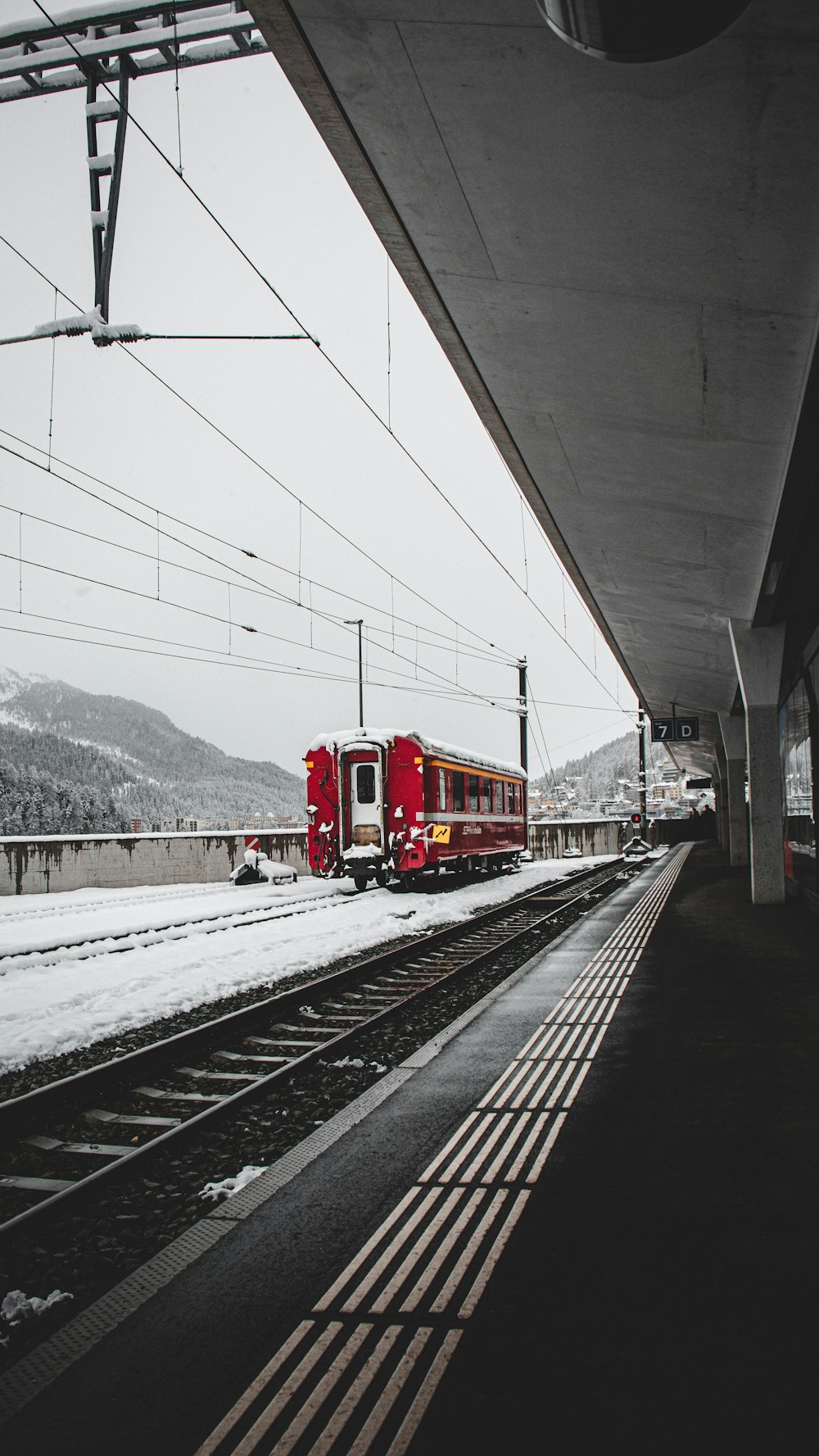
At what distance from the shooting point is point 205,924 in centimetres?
1464

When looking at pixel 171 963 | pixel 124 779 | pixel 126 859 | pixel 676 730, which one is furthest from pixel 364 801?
pixel 124 779

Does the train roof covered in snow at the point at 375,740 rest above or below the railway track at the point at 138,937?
above

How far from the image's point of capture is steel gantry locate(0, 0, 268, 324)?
844cm

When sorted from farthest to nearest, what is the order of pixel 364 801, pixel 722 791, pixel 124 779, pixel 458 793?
pixel 124 779, pixel 722 791, pixel 458 793, pixel 364 801

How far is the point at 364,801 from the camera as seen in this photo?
20.3 metres

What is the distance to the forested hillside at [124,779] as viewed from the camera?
65312mm

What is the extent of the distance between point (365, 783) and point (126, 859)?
9.02 meters

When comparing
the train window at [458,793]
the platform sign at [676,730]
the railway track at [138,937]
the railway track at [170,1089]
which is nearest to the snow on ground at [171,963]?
the railway track at [138,937]

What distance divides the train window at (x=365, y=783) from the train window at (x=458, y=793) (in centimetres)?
243

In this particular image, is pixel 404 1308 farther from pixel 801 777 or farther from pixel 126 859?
pixel 126 859

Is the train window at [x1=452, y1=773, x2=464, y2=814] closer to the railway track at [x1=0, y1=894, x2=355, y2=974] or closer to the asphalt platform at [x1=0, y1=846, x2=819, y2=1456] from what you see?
the railway track at [x1=0, y1=894, x2=355, y2=974]

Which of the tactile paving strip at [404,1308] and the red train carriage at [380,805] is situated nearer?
the tactile paving strip at [404,1308]

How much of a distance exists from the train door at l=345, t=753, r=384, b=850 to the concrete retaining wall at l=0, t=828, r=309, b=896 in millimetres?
8477

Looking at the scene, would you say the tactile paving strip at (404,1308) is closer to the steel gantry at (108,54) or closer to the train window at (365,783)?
the steel gantry at (108,54)
